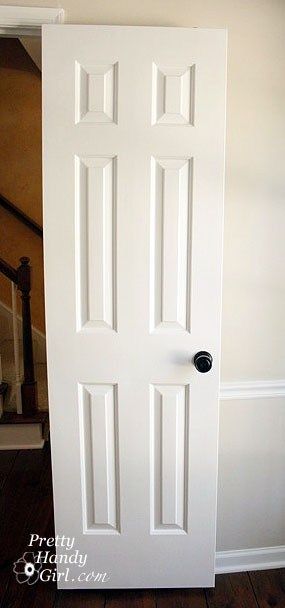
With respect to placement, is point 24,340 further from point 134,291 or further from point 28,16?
point 28,16

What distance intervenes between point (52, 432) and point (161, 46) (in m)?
1.41

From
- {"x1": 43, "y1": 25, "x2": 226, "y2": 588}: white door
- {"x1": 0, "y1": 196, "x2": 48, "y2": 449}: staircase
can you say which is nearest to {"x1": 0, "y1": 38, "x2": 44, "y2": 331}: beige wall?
{"x1": 0, "y1": 196, "x2": 48, "y2": 449}: staircase

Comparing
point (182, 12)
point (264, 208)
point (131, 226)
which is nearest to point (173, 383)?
point (131, 226)

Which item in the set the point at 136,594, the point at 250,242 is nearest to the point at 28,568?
the point at 136,594

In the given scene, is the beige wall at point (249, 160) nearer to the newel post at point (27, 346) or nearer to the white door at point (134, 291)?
the white door at point (134, 291)

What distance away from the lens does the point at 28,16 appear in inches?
61.5

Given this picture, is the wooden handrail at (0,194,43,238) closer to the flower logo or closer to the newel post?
the newel post

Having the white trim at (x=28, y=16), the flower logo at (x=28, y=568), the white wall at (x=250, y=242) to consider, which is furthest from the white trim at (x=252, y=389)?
the white trim at (x=28, y=16)

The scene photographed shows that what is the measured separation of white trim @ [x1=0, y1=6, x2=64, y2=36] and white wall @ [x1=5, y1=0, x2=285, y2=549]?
4 cm

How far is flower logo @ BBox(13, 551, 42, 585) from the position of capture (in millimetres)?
1890

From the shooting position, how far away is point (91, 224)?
1591 mm

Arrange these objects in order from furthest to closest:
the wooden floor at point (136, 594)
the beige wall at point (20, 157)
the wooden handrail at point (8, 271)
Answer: the beige wall at point (20, 157)
the wooden handrail at point (8, 271)
the wooden floor at point (136, 594)

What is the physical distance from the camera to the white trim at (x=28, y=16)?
155cm

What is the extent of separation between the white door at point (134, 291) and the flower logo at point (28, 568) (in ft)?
0.59
